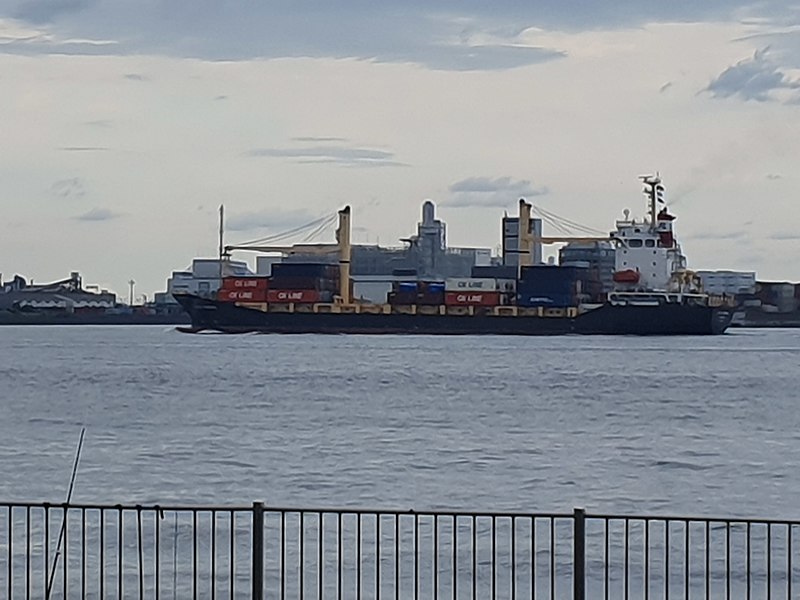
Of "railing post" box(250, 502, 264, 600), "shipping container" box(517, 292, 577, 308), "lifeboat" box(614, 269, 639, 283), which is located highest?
"lifeboat" box(614, 269, 639, 283)

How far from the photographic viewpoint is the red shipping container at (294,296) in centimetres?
11125

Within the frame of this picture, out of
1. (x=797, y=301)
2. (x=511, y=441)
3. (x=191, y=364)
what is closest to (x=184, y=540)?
(x=511, y=441)

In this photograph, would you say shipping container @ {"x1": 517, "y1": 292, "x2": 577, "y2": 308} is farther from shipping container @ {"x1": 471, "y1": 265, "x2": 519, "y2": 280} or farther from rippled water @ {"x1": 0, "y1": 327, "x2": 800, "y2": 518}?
rippled water @ {"x1": 0, "y1": 327, "x2": 800, "y2": 518}

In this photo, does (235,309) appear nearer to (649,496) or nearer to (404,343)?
(404,343)

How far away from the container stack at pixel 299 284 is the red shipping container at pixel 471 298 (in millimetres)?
10810

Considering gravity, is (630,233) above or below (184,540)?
above

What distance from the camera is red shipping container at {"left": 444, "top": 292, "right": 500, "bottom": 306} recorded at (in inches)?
4235

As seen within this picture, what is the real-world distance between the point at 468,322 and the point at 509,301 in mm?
3195

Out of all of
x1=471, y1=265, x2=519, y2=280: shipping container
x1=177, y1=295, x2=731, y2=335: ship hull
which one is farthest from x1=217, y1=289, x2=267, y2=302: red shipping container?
x1=471, y1=265, x2=519, y2=280: shipping container

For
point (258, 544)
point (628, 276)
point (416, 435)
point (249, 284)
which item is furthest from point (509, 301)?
point (258, 544)

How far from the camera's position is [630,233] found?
101m

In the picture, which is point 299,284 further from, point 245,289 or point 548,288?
point 548,288

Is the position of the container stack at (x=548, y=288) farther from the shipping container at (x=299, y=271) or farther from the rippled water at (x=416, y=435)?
the rippled water at (x=416, y=435)

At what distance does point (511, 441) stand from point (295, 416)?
8696 millimetres
